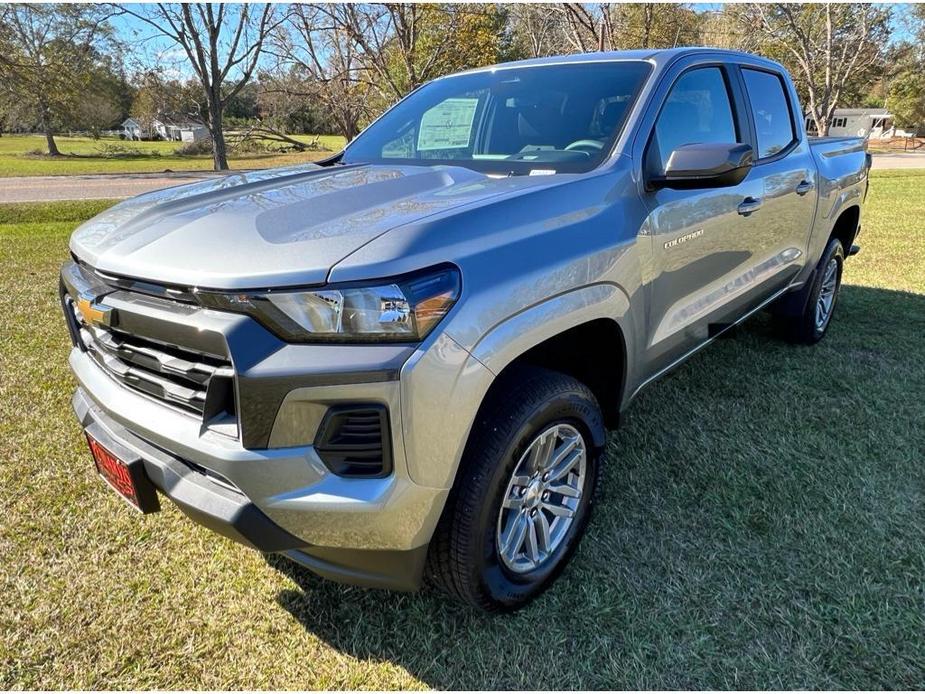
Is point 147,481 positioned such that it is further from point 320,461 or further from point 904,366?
point 904,366

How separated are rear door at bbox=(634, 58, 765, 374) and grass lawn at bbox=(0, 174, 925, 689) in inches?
26.8

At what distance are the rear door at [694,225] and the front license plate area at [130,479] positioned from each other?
73.4 inches

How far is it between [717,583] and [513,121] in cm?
213

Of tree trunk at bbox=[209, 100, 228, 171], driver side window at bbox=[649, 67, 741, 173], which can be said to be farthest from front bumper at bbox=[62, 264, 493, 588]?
tree trunk at bbox=[209, 100, 228, 171]

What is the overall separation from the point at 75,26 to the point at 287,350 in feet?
Answer: 77.2

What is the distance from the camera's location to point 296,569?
245 cm

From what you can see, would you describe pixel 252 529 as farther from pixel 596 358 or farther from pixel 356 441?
pixel 596 358

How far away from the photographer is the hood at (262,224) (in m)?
1.63

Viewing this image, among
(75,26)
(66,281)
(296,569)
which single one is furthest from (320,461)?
(75,26)

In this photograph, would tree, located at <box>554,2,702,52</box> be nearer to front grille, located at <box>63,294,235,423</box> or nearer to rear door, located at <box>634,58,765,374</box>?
rear door, located at <box>634,58,765,374</box>

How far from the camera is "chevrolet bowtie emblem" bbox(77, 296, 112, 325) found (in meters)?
1.89

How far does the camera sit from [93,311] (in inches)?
76.7

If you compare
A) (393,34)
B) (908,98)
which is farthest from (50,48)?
(908,98)

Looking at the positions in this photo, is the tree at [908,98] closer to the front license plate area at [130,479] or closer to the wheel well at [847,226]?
the wheel well at [847,226]
